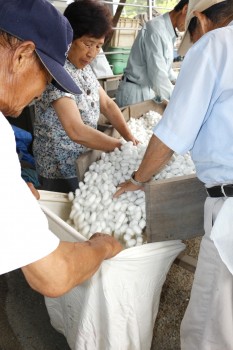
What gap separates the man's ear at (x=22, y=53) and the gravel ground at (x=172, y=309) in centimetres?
138

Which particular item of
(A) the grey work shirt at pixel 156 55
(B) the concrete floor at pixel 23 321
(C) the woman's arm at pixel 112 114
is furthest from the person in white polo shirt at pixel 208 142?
(A) the grey work shirt at pixel 156 55

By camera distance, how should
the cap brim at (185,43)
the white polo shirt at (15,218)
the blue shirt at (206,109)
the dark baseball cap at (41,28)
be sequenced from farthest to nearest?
the cap brim at (185,43) < the blue shirt at (206,109) < the dark baseball cap at (41,28) < the white polo shirt at (15,218)

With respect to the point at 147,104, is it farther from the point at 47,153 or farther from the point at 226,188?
the point at 226,188

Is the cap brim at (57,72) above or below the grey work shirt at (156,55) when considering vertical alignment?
above

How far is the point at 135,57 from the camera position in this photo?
2.51 m

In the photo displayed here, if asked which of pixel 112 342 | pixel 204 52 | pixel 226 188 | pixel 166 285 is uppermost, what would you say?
pixel 204 52

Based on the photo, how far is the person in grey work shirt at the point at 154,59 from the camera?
7.55 feet

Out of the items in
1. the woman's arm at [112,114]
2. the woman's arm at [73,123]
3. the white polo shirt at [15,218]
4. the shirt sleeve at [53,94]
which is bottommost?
the woman's arm at [112,114]

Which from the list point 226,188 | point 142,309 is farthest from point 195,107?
point 142,309

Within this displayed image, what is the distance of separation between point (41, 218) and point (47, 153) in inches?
41.1

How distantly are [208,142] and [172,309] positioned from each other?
1.15m

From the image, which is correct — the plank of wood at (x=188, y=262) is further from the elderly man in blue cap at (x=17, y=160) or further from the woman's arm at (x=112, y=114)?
the woman's arm at (x=112, y=114)

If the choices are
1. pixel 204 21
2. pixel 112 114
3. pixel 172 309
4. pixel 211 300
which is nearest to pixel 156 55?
pixel 112 114

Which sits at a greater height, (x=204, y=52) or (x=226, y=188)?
(x=204, y=52)
